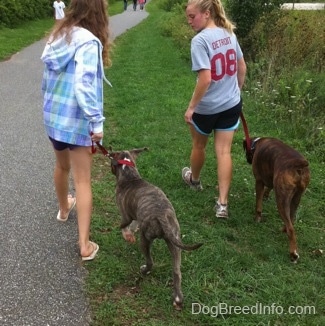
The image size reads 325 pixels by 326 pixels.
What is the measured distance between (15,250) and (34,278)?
0.48 meters

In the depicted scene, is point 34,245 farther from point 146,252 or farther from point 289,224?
point 289,224

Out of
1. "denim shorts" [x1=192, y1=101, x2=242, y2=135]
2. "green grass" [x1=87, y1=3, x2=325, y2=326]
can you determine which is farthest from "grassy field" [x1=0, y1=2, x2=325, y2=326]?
"denim shorts" [x1=192, y1=101, x2=242, y2=135]

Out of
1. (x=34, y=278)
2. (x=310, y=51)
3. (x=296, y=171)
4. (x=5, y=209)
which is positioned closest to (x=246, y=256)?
(x=296, y=171)

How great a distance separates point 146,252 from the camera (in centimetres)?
332

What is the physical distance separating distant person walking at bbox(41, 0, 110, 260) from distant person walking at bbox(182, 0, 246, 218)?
99 centimetres

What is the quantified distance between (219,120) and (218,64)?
606 millimetres

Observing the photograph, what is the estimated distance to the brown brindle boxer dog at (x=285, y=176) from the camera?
Result: 12.3 feet

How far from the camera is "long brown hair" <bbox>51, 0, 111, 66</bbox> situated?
318 cm

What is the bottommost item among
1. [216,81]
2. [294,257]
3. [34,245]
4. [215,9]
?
[294,257]

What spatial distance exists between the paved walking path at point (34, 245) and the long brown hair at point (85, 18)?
1850 millimetres

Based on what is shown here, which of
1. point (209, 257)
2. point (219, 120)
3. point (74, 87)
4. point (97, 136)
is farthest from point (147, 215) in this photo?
point (219, 120)

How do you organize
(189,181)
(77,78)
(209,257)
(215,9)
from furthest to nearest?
(189,181)
(215,9)
(209,257)
(77,78)

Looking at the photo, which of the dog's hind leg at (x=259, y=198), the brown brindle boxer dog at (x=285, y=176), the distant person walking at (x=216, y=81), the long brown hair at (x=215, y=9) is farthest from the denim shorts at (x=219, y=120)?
the long brown hair at (x=215, y=9)

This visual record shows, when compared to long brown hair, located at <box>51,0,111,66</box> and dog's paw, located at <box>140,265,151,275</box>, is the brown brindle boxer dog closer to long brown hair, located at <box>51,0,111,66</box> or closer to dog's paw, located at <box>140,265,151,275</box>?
dog's paw, located at <box>140,265,151,275</box>
